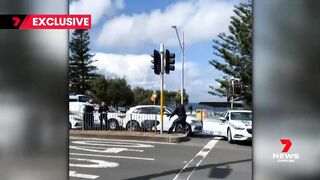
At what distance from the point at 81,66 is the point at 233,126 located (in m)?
62.1

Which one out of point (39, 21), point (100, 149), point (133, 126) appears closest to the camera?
point (39, 21)

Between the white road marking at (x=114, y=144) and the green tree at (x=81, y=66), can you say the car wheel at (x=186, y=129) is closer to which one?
the white road marking at (x=114, y=144)

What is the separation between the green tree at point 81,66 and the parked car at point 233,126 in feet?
169

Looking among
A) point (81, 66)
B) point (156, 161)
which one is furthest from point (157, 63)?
point (81, 66)

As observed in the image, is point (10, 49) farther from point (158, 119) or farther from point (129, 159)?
point (158, 119)

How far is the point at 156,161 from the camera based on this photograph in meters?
12.2

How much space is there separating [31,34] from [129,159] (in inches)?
324

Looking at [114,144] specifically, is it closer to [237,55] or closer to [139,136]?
[139,136]

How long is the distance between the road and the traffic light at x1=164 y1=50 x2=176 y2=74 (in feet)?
11.9

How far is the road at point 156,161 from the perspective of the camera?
1008 cm

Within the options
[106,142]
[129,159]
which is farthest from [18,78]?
[106,142]

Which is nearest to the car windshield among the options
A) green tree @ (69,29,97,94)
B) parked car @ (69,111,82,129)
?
parked car @ (69,111,82,129)

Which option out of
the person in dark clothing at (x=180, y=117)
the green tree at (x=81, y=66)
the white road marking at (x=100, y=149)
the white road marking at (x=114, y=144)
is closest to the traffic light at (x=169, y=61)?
the person in dark clothing at (x=180, y=117)

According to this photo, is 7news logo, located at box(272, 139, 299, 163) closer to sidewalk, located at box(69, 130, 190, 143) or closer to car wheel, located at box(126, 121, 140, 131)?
sidewalk, located at box(69, 130, 190, 143)
